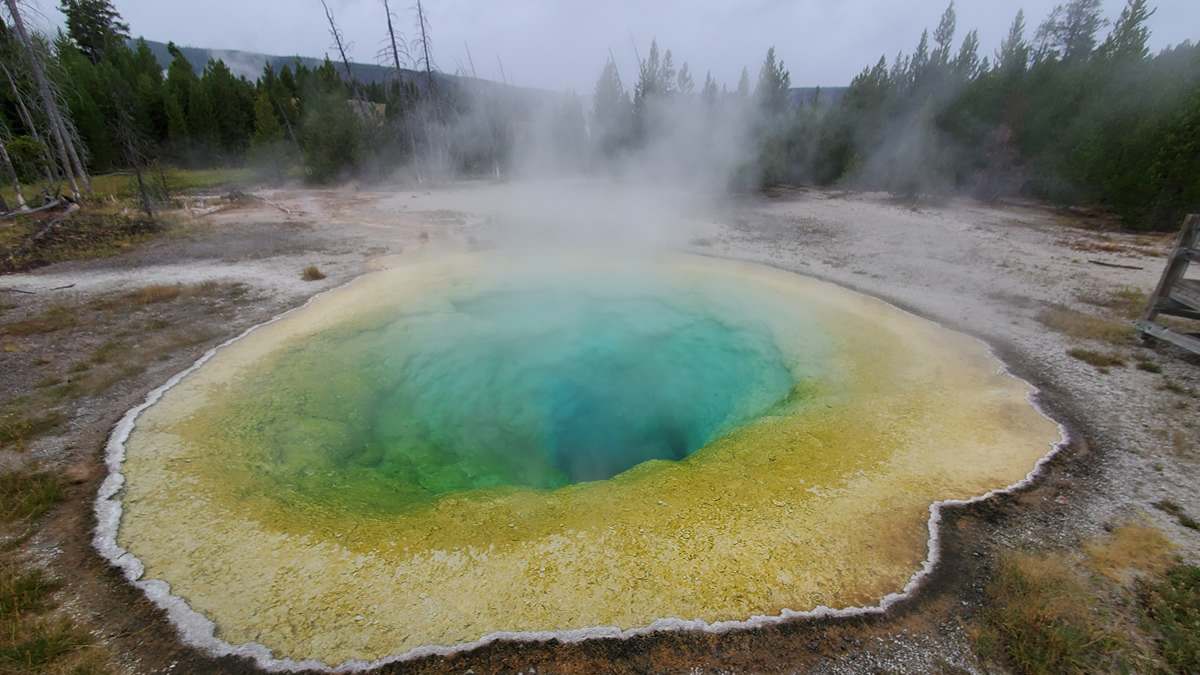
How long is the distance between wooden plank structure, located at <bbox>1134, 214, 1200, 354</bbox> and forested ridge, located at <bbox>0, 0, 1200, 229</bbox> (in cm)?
1031

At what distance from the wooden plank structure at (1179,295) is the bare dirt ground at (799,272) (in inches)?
12.7

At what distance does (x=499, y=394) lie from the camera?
6.23 m

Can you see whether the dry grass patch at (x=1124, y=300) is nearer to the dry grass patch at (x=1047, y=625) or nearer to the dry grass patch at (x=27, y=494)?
the dry grass patch at (x=1047, y=625)

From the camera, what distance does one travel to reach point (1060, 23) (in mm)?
29641

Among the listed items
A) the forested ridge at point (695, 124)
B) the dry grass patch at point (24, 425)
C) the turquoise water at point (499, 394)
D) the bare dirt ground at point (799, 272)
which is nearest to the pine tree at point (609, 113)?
the forested ridge at point (695, 124)

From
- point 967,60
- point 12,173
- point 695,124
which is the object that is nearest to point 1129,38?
point 967,60

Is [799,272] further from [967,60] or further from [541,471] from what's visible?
[967,60]

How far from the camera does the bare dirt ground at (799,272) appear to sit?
2.64m

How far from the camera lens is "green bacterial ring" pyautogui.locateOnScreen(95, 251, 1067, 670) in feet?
9.45

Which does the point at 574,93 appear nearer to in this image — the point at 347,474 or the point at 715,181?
the point at 715,181

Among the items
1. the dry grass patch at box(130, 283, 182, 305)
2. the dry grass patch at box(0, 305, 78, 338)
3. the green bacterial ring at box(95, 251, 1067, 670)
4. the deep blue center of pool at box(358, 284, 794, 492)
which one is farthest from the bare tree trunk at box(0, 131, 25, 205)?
the deep blue center of pool at box(358, 284, 794, 492)

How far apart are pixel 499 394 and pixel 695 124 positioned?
970 inches

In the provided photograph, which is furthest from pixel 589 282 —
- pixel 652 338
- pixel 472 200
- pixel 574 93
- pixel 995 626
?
pixel 574 93

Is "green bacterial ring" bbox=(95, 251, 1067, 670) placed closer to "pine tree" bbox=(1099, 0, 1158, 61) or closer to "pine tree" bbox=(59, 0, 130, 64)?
"pine tree" bbox=(1099, 0, 1158, 61)
